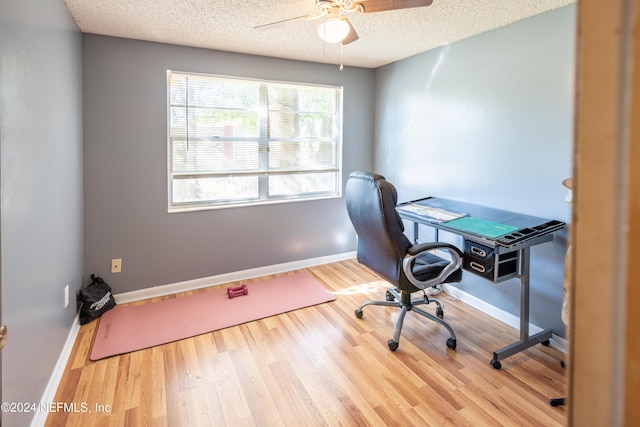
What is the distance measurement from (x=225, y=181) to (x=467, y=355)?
256cm

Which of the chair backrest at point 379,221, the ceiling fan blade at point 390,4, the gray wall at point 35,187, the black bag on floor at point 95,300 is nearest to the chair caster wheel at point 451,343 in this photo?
the chair backrest at point 379,221

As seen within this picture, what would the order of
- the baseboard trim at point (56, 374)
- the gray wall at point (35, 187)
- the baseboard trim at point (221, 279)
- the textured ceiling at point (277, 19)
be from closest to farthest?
the gray wall at point (35, 187), the baseboard trim at point (56, 374), the textured ceiling at point (277, 19), the baseboard trim at point (221, 279)

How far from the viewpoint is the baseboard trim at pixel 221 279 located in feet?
10.4

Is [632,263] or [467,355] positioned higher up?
[632,263]

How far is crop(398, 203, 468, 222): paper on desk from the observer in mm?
2638

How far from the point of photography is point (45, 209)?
1881mm

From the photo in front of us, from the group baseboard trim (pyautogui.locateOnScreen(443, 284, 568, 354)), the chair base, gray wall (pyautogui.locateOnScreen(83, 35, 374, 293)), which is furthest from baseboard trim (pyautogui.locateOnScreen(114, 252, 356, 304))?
baseboard trim (pyautogui.locateOnScreen(443, 284, 568, 354))

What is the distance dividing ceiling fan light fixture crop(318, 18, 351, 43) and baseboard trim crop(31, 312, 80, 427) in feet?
8.04

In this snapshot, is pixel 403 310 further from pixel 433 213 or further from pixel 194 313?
pixel 194 313

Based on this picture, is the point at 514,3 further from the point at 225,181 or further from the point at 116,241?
the point at 116,241

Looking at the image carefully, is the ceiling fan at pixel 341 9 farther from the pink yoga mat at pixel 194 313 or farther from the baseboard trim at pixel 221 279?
the baseboard trim at pixel 221 279

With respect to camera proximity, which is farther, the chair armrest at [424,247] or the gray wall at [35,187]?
the chair armrest at [424,247]

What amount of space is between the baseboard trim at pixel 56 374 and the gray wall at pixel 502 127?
3028 millimetres

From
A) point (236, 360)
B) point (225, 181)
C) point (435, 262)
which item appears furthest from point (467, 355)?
point (225, 181)
